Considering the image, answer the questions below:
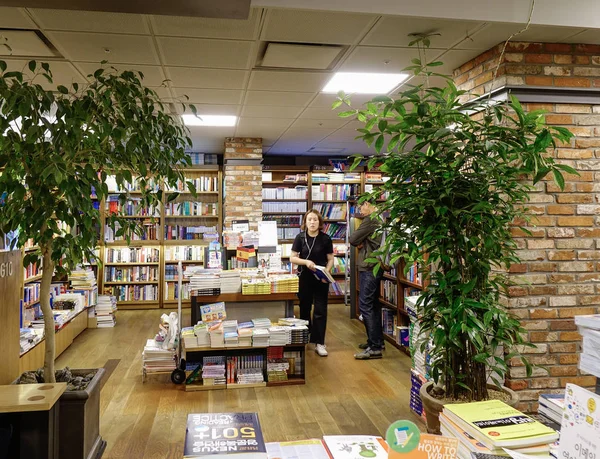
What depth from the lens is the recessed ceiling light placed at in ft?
18.9

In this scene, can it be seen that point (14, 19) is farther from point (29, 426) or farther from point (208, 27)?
point (29, 426)

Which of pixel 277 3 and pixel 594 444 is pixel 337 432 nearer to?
pixel 594 444

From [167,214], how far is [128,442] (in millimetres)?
5502

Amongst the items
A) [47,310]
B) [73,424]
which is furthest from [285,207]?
[73,424]

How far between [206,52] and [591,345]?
3119 mm

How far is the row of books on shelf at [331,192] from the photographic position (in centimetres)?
868

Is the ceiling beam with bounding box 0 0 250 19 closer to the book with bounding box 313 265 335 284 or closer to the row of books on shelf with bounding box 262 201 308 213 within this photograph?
the book with bounding box 313 265 335 284

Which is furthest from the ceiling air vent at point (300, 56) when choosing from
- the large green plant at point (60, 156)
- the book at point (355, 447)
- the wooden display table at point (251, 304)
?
the book at point (355, 447)

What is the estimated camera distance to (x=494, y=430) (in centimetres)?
141

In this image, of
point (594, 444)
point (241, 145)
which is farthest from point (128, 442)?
point (241, 145)

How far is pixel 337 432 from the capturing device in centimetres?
322

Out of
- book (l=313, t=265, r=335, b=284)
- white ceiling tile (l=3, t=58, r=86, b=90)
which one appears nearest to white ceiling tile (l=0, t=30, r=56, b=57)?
white ceiling tile (l=3, t=58, r=86, b=90)

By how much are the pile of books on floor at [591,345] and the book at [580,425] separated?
9.4 inches

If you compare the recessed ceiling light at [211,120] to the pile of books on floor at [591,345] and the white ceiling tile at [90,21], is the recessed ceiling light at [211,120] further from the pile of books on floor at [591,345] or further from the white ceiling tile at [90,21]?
the pile of books on floor at [591,345]
